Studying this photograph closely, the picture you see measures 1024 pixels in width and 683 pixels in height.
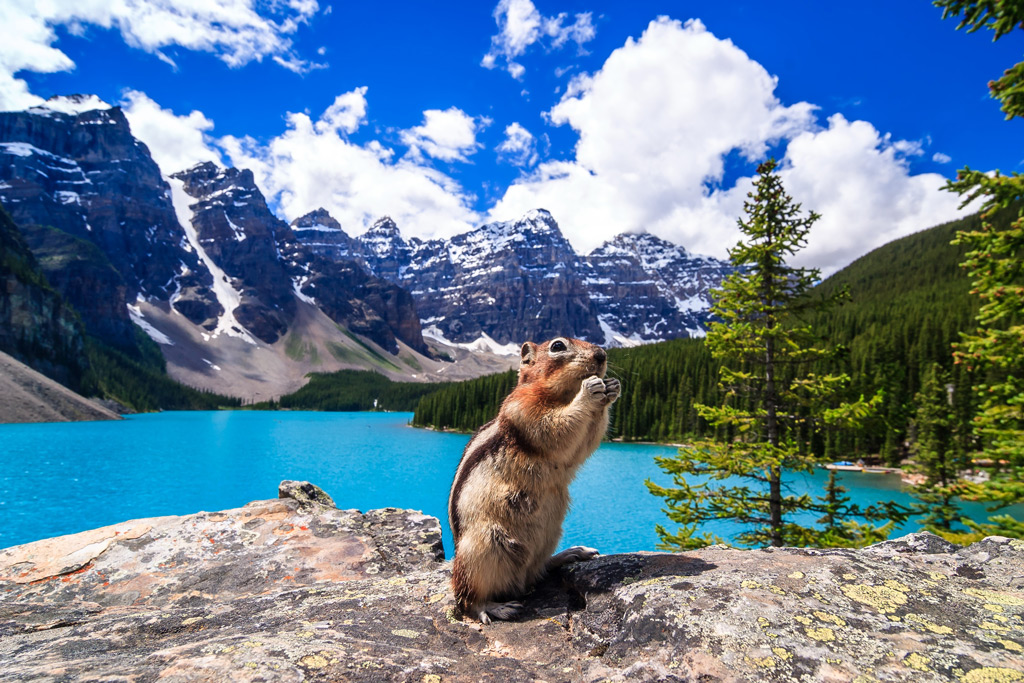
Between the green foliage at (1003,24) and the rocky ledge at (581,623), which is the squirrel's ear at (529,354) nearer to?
the rocky ledge at (581,623)

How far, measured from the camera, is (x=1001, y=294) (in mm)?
6344

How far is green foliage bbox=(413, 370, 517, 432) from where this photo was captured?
307 ft

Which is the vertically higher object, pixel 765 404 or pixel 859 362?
pixel 859 362

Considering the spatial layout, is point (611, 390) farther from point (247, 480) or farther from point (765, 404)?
point (247, 480)

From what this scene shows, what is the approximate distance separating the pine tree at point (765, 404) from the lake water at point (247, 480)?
403 inches

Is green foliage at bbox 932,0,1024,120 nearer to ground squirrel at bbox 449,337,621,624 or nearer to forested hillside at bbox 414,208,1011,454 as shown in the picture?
ground squirrel at bbox 449,337,621,624

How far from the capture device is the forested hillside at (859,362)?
54656mm

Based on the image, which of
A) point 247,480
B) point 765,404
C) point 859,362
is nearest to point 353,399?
point 247,480

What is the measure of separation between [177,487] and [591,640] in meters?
47.6

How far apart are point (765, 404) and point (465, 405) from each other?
90.8 m

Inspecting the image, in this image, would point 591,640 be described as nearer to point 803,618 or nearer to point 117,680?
point 803,618

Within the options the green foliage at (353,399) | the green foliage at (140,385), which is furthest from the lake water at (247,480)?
the green foliage at (353,399)

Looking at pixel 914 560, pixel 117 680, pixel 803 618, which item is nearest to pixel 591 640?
pixel 803 618

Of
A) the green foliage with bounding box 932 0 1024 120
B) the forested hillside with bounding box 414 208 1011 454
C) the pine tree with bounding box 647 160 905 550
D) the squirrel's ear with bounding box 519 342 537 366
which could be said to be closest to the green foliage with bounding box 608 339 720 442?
the forested hillside with bounding box 414 208 1011 454
